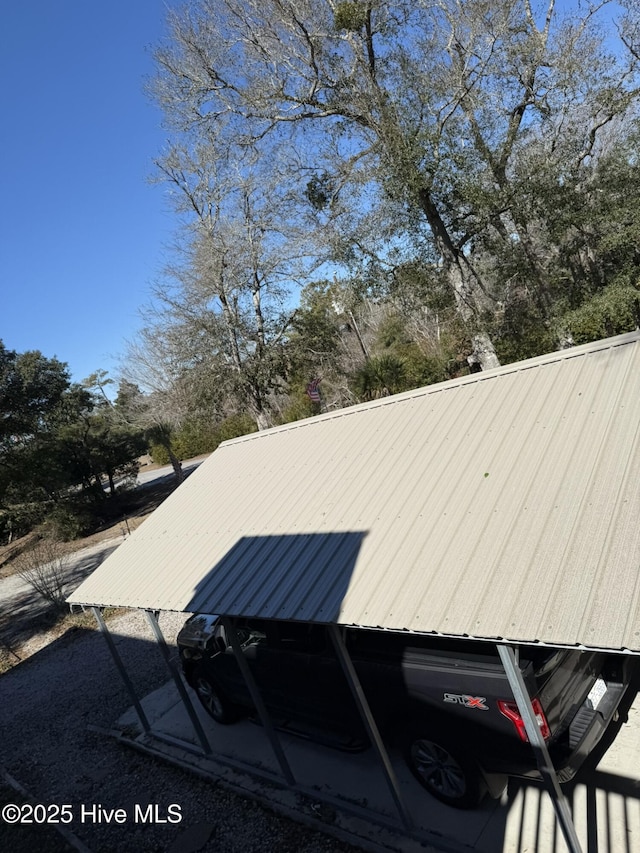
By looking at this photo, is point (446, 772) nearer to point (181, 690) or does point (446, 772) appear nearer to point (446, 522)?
point (446, 522)

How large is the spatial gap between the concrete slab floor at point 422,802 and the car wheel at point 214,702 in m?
0.35

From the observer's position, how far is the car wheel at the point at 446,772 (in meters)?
3.44

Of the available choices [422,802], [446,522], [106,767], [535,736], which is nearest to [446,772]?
[422,802]

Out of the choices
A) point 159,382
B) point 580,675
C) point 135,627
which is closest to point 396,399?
point 580,675

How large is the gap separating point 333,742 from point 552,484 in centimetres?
303

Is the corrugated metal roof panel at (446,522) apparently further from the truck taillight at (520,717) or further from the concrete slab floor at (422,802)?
the concrete slab floor at (422,802)

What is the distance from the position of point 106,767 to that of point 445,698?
4473 mm

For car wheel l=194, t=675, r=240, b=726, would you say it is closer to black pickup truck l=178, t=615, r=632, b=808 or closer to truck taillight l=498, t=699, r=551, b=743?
black pickup truck l=178, t=615, r=632, b=808

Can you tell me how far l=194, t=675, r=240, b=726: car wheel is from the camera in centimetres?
548

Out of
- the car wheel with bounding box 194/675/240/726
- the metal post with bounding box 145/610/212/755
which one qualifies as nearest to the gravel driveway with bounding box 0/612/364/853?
the metal post with bounding box 145/610/212/755

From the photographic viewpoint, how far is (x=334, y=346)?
2098 cm

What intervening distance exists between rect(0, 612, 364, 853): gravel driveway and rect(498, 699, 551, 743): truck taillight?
166 cm

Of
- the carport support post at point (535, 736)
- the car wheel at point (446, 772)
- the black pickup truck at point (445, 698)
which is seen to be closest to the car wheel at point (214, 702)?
the black pickup truck at point (445, 698)

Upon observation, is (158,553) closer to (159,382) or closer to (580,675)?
(580,675)
